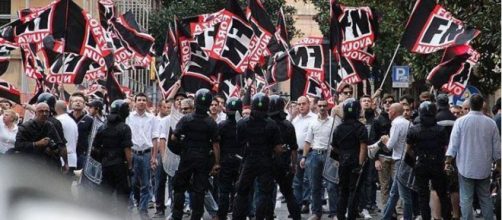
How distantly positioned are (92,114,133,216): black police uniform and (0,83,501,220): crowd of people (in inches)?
0.5

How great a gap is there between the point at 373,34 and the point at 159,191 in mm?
5659

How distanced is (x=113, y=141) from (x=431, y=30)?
221 inches

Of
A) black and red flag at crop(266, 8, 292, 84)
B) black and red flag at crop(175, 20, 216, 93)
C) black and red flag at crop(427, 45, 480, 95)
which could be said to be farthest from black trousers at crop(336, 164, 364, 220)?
black and red flag at crop(266, 8, 292, 84)

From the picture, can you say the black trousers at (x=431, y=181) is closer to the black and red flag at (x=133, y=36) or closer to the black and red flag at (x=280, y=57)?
the black and red flag at (x=280, y=57)

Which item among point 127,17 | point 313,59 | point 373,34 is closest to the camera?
point 373,34

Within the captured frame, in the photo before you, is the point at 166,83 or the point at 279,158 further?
the point at 166,83

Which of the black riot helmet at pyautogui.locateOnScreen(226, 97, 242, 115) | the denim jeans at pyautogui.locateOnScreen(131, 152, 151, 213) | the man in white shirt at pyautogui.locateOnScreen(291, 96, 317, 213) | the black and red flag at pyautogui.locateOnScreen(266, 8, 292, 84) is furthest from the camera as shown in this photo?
the black and red flag at pyautogui.locateOnScreen(266, 8, 292, 84)

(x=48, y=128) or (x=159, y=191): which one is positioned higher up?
(x=48, y=128)

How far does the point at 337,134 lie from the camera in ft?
52.3


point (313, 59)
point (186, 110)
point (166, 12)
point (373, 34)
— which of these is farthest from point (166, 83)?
point (166, 12)

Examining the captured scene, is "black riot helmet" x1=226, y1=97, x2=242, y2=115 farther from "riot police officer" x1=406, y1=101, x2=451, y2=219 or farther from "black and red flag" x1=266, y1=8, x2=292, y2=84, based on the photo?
"black and red flag" x1=266, y1=8, x2=292, y2=84

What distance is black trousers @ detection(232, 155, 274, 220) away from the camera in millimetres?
15203

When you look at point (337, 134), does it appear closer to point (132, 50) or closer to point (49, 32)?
point (49, 32)

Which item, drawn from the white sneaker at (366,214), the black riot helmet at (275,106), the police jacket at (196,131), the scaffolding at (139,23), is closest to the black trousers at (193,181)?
the police jacket at (196,131)
